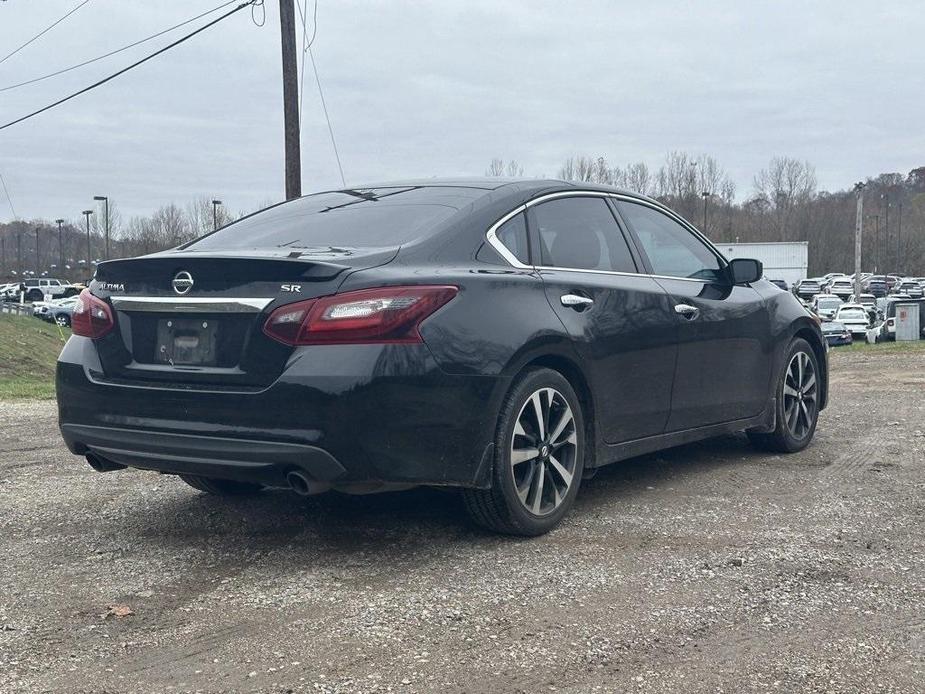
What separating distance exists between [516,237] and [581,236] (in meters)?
0.57

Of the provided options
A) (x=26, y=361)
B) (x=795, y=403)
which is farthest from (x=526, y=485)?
(x=26, y=361)

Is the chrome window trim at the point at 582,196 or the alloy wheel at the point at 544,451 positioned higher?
the chrome window trim at the point at 582,196

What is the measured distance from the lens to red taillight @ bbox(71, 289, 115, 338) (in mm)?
4483

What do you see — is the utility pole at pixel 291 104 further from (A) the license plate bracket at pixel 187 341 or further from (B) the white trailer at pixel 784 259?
(B) the white trailer at pixel 784 259

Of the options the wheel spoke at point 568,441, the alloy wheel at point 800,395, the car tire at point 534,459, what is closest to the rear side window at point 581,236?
the car tire at point 534,459

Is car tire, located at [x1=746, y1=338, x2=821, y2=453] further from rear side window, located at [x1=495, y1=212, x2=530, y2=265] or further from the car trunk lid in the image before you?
the car trunk lid

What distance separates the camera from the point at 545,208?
16.7 ft

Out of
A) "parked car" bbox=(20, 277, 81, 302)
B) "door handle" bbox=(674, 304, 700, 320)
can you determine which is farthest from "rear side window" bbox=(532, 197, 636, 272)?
"parked car" bbox=(20, 277, 81, 302)

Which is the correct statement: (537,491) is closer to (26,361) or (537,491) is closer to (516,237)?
(516,237)

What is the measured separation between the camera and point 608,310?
197 inches

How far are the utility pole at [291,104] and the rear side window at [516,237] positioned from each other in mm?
12750

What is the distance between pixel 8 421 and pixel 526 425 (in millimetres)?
5774

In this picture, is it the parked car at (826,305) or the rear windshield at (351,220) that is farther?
the parked car at (826,305)

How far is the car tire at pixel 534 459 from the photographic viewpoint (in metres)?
4.34
